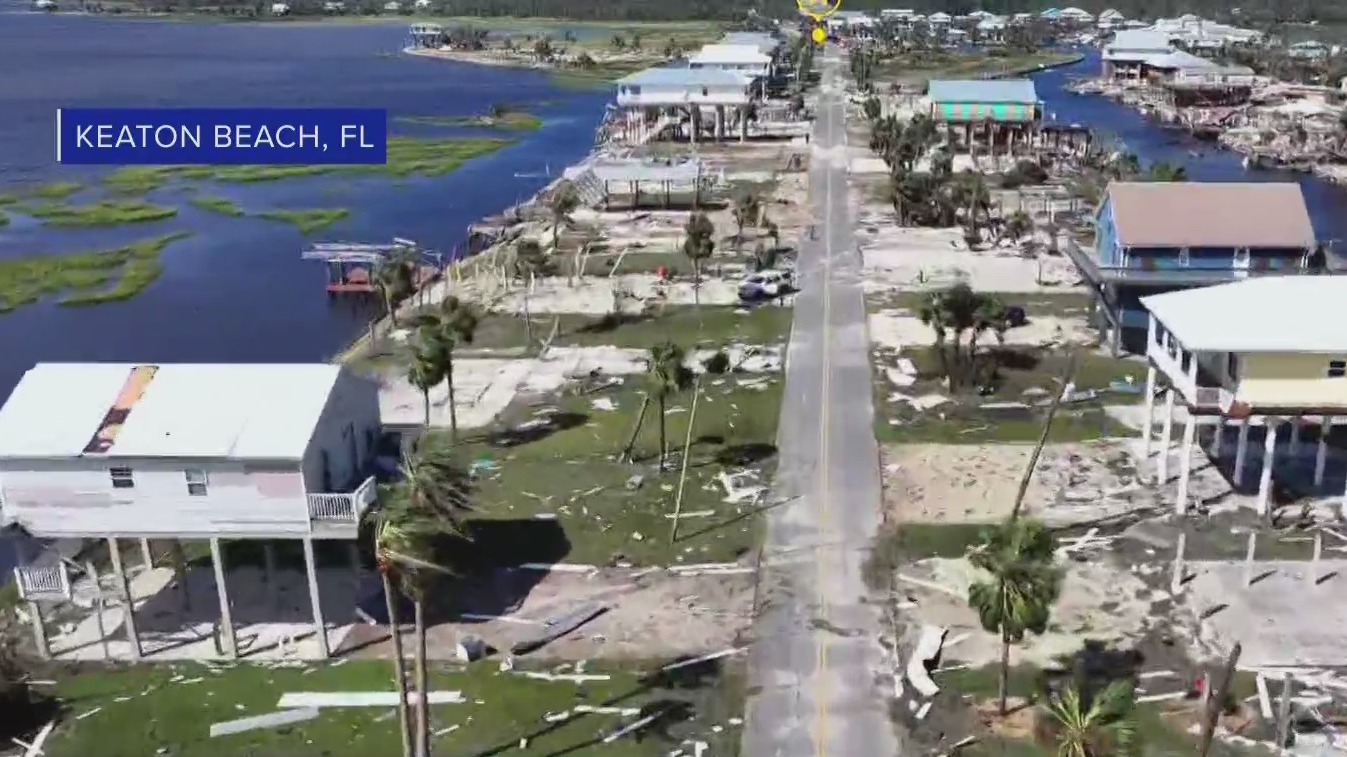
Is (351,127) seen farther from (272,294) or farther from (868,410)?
(868,410)

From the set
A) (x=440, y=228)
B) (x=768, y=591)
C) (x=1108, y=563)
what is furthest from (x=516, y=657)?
(x=440, y=228)

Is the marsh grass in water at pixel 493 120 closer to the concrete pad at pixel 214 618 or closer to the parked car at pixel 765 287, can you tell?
the parked car at pixel 765 287

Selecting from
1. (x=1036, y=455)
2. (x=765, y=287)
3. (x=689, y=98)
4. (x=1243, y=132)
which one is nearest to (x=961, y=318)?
(x=1036, y=455)

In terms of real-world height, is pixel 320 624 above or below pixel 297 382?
below

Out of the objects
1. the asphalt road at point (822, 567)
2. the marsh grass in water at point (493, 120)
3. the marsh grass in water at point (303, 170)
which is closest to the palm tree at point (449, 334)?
the asphalt road at point (822, 567)

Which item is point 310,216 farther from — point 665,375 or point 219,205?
point 665,375
